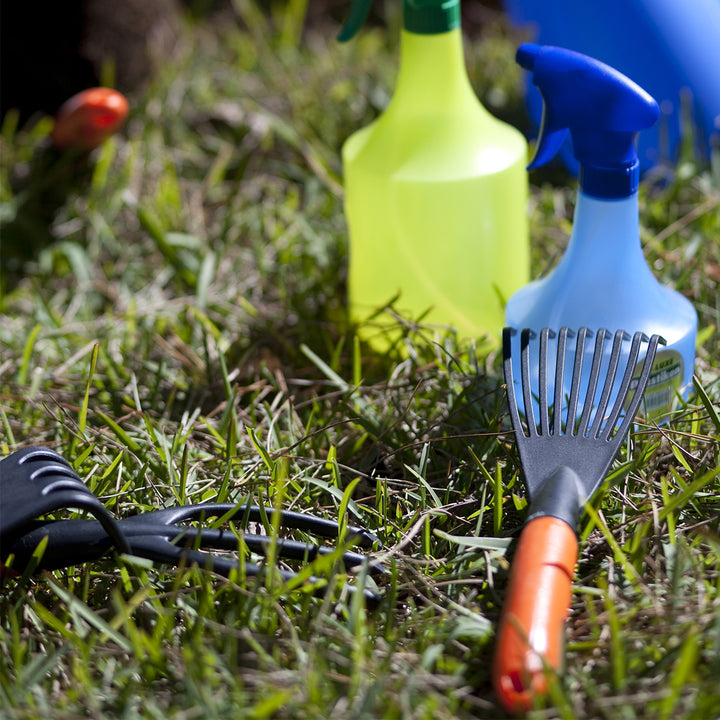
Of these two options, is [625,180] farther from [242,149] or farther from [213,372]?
[242,149]

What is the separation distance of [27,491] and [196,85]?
1404 mm

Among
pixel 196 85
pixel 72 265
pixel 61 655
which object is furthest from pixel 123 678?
pixel 196 85

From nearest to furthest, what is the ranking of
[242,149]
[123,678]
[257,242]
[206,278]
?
[123,678] → [206,278] → [257,242] → [242,149]

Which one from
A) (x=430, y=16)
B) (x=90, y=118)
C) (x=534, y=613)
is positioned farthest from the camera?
(x=90, y=118)

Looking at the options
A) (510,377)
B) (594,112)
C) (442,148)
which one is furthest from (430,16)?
(510,377)

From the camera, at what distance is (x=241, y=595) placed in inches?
34.9

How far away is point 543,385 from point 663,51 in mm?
936

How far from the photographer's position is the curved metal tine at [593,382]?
982mm

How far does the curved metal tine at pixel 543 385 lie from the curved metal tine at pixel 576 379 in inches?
0.9

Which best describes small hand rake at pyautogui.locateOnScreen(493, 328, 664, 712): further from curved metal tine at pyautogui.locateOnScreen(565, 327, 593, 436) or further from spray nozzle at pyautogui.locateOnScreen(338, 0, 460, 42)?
spray nozzle at pyautogui.locateOnScreen(338, 0, 460, 42)

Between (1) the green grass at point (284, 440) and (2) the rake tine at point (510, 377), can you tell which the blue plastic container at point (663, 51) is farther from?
(2) the rake tine at point (510, 377)

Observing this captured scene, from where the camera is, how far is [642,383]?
1009 millimetres

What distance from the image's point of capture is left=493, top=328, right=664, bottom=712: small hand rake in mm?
751

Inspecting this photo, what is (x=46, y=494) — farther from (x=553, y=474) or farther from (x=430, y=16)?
(x=430, y=16)
